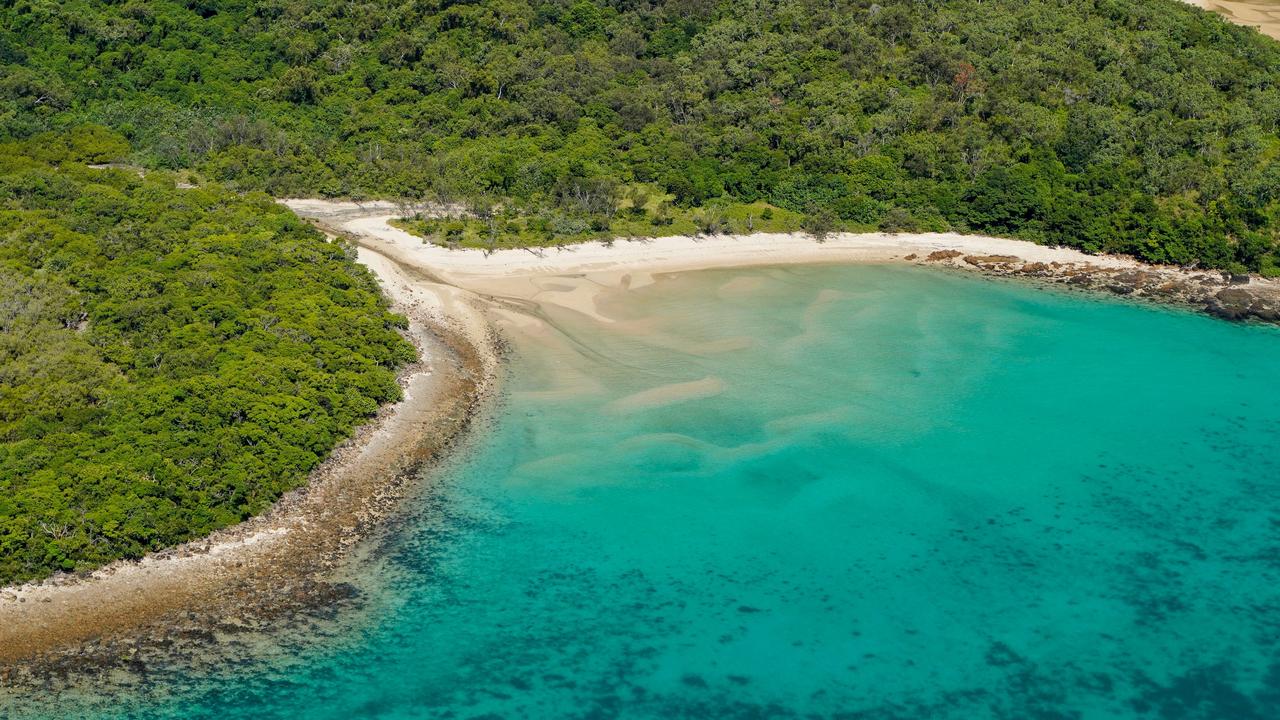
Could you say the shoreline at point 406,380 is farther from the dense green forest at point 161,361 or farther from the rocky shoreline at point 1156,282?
the dense green forest at point 161,361

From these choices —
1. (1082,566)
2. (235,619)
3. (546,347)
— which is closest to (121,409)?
(235,619)

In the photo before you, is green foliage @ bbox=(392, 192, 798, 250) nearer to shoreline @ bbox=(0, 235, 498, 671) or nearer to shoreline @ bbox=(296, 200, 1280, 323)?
shoreline @ bbox=(296, 200, 1280, 323)

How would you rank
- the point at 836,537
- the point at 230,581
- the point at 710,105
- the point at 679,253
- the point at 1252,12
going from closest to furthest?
the point at 230,581 → the point at 836,537 → the point at 679,253 → the point at 710,105 → the point at 1252,12

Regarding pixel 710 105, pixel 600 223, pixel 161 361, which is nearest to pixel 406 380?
pixel 161 361

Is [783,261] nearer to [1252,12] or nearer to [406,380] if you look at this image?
[406,380]

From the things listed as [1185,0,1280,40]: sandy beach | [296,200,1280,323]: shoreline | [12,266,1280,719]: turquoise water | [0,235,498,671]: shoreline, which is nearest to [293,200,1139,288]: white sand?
[296,200,1280,323]: shoreline
